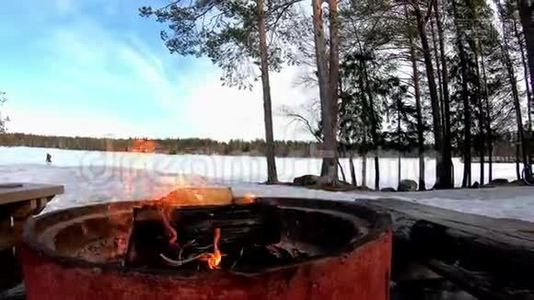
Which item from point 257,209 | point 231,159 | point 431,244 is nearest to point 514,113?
point 231,159

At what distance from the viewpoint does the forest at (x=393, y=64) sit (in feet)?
47.7

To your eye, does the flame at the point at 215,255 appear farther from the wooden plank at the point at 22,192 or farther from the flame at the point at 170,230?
the wooden plank at the point at 22,192

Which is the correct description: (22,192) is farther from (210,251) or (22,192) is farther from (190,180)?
(210,251)

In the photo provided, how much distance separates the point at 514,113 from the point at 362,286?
24.3 meters

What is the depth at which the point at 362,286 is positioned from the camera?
1.62 m

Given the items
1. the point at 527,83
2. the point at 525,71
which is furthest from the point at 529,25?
the point at 527,83

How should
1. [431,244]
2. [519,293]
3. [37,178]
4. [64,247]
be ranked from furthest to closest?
1. [37,178]
2. [431,244]
3. [519,293]
4. [64,247]

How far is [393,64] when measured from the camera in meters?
21.9

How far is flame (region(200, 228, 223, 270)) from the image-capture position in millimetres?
1953

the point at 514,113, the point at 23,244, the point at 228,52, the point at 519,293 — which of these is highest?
the point at 228,52

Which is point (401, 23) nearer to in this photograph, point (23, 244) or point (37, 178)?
point (37, 178)

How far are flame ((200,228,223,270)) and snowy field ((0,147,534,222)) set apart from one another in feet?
2.27

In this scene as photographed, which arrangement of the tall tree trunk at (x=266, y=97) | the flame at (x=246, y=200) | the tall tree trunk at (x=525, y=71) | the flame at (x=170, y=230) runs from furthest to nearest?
the tall tree trunk at (x=525, y=71) < the tall tree trunk at (x=266, y=97) < the flame at (x=246, y=200) < the flame at (x=170, y=230)

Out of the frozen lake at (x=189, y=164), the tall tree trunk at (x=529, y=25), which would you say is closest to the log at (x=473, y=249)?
the tall tree trunk at (x=529, y=25)
